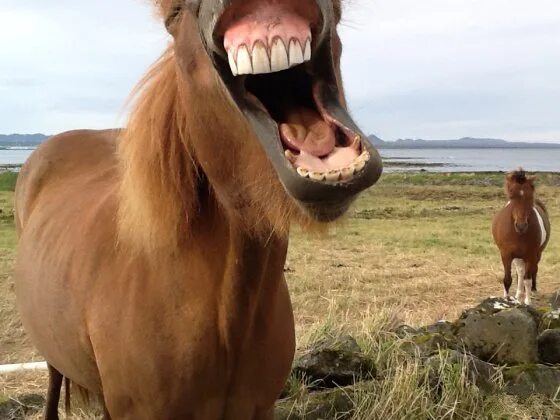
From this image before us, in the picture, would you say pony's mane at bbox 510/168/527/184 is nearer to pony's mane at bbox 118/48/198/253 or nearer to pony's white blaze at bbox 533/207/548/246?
pony's white blaze at bbox 533/207/548/246

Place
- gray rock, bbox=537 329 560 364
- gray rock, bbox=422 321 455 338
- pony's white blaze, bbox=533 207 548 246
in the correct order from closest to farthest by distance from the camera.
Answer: gray rock, bbox=537 329 560 364 < gray rock, bbox=422 321 455 338 < pony's white blaze, bbox=533 207 548 246

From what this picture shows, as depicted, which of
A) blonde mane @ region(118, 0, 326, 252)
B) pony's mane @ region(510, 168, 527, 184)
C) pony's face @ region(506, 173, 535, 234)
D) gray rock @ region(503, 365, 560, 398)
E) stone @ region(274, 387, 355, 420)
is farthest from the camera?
pony's mane @ region(510, 168, 527, 184)

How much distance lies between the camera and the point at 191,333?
1.82 meters

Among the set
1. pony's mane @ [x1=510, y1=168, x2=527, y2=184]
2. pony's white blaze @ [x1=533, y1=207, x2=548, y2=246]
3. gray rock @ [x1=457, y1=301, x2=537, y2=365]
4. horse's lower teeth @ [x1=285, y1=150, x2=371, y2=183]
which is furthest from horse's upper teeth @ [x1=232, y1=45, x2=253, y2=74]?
pony's white blaze @ [x1=533, y1=207, x2=548, y2=246]

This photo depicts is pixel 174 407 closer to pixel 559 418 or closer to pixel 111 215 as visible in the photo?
pixel 111 215

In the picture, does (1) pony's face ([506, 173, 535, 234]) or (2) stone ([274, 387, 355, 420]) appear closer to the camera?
(2) stone ([274, 387, 355, 420])

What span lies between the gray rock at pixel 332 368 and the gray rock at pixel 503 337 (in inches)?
31.2

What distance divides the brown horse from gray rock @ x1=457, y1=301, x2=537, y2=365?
458 cm

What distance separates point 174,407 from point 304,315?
5069 mm

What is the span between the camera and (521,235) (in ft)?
28.6

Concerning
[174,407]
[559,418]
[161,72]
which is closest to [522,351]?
[559,418]

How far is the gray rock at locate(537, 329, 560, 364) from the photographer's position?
3.99 metres

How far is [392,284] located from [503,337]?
4660mm

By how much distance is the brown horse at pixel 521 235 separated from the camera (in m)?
8.55
